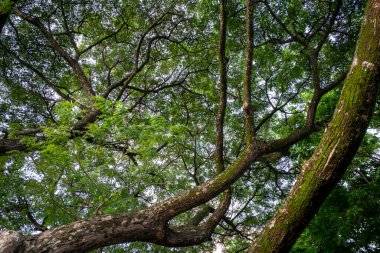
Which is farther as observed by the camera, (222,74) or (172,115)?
(172,115)

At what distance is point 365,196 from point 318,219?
0.90m

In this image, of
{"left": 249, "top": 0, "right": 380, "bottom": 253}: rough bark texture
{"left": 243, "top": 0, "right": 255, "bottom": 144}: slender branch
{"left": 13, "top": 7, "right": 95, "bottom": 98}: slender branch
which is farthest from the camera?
{"left": 13, "top": 7, "right": 95, "bottom": 98}: slender branch

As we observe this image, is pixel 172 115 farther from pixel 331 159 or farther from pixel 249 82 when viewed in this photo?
pixel 331 159

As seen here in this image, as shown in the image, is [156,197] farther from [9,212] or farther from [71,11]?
[71,11]

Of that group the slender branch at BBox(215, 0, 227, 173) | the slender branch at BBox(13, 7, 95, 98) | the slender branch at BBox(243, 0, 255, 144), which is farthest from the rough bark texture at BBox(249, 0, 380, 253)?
the slender branch at BBox(13, 7, 95, 98)

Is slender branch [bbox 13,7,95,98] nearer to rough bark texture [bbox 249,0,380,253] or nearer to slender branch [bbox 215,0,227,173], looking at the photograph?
slender branch [bbox 215,0,227,173]

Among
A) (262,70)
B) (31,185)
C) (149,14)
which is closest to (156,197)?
(31,185)

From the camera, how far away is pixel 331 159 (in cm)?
261

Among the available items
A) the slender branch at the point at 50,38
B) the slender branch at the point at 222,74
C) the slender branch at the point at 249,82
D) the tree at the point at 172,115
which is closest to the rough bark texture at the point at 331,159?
the tree at the point at 172,115

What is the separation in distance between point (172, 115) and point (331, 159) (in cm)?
658

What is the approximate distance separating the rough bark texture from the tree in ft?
0.04

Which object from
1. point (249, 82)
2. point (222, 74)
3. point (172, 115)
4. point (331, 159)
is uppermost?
point (172, 115)

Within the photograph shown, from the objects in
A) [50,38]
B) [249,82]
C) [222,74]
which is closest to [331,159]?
[249,82]

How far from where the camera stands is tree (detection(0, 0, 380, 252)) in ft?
9.20
